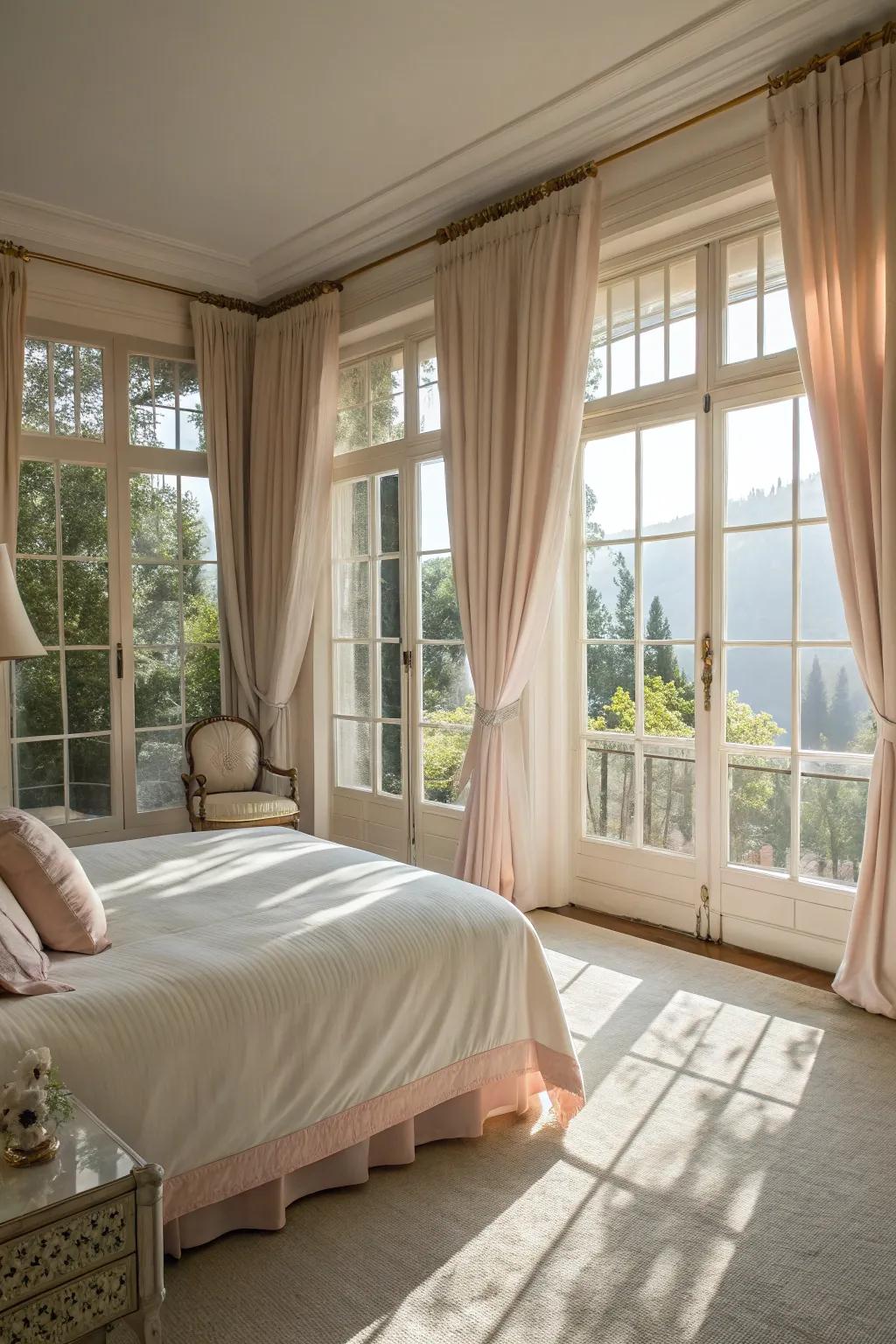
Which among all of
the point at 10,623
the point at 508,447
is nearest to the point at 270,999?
the point at 10,623

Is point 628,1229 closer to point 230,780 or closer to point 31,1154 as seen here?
point 31,1154

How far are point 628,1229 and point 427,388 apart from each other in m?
4.09

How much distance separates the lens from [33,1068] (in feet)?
5.24

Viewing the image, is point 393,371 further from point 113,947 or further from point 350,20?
point 113,947

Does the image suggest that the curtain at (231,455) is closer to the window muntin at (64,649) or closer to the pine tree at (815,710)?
the window muntin at (64,649)

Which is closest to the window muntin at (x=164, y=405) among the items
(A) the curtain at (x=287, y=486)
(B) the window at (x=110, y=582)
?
(B) the window at (x=110, y=582)

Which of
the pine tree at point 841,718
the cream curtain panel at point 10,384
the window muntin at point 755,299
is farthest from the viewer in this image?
the cream curtain panel at point 10,384

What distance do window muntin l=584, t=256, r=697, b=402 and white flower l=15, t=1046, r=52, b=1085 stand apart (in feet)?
11.5

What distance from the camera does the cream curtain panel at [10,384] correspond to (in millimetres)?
4711

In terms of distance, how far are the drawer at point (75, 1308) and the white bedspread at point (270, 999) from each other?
337 millimetres

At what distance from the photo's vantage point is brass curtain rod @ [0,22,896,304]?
3123mm

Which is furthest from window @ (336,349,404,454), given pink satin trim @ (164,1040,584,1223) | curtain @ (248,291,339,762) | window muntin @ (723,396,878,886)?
pink satin trim @ (164,1040,584,1223)

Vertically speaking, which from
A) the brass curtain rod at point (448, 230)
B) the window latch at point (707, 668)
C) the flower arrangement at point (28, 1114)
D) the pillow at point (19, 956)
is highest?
the brass curtain rod at point (448, 230)

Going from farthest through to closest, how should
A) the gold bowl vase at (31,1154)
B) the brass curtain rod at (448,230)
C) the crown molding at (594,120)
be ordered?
the crown molding at (594,120) → the brass curtain rod at (448,230) → the gold bowl vase at (31,1154)
